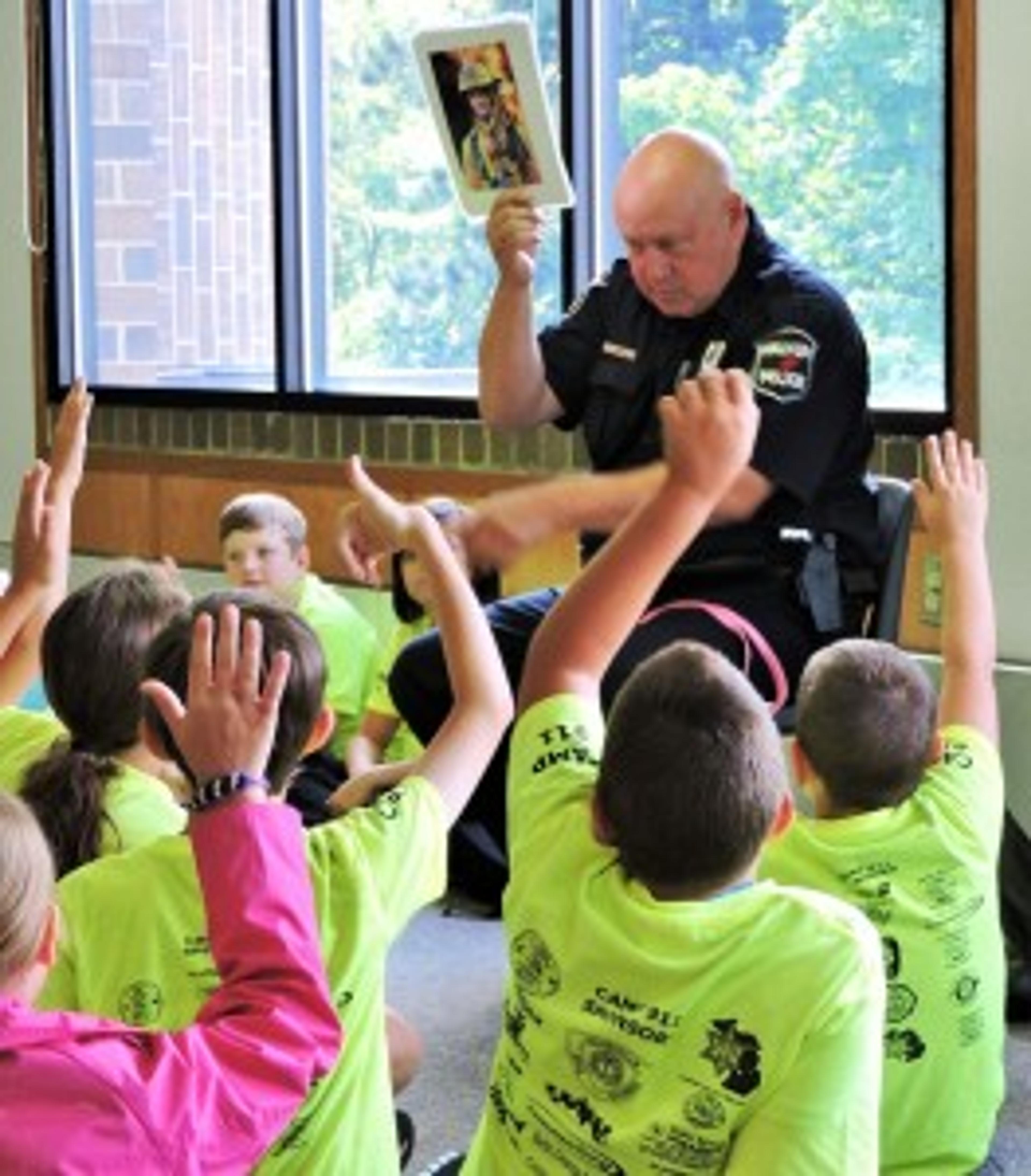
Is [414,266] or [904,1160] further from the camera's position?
[414,266]

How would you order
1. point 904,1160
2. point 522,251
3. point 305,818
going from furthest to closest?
point 305,818 < point 522,251 < point 904,1160

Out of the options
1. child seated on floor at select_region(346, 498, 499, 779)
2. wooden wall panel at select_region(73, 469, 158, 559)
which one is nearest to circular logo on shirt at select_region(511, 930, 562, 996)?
child seated on floor at select_region(346, 498, 499, 779)

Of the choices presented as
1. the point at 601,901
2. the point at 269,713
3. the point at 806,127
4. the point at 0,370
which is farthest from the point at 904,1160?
the point at 0,370

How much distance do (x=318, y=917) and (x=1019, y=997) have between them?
2367mm

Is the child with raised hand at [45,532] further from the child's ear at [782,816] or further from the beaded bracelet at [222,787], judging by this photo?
the beaded bracelet at [222,787]

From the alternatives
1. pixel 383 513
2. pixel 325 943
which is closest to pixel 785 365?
pixel 383 513

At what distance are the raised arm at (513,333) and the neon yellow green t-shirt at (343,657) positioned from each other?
1275 millimetres

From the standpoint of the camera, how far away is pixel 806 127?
198 inches

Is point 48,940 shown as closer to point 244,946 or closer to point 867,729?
point 244,946

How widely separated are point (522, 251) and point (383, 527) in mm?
1544

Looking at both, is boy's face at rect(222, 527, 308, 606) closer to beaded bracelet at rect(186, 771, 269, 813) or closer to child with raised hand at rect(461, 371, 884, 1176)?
child with raised hand at rect(461, 371, 884, 1176)

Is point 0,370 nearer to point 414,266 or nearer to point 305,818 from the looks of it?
point 414,266

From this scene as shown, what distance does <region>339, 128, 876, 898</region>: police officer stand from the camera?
3.67m

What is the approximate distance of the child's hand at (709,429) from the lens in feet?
6.75
